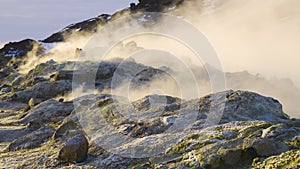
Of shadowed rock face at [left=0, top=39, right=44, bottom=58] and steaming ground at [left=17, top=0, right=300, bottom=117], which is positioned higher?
shadowed rock face at [left=0, top=39, right=44, bottom=58]

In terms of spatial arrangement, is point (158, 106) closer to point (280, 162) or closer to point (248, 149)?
point (248, 149)

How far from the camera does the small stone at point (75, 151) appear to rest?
1798cm

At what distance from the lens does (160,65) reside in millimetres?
60781

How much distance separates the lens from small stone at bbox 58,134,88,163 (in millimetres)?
17984

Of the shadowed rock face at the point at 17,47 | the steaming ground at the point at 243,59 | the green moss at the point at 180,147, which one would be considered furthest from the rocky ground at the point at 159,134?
the shadowed rock face at the point at 17,47

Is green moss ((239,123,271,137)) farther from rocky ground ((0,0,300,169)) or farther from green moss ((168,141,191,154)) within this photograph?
green moss ((168,141,191,154))

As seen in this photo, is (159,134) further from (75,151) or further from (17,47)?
(17,47)

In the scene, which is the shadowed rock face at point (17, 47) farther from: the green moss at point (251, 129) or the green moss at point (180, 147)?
the green moss at point (251, 129)

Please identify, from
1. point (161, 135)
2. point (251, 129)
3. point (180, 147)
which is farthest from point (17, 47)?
point (251, 129)

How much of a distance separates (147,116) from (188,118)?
3.17m

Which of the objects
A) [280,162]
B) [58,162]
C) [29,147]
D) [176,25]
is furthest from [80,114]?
[176,25]

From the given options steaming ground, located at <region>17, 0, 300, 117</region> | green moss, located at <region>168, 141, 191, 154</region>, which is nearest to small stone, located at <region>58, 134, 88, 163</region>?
green moss, located at <region>168, 141, 191, 154</region>

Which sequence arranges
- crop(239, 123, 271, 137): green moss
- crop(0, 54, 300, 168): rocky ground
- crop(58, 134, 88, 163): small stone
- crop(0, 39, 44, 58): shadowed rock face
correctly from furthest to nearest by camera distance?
crop(0, 39, 44, 58): shadowed rock face → crop(58, 134, 88, 163): small stone → crop(239, 123, 271, 137): green moss → crop(0, 54, 300, 168): rocky ground

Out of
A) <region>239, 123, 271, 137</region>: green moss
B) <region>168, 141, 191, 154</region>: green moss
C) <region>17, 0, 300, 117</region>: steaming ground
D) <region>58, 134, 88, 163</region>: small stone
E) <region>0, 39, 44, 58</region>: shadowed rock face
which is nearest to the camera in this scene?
<region>239, 123, 271, 137</region>: green moss
